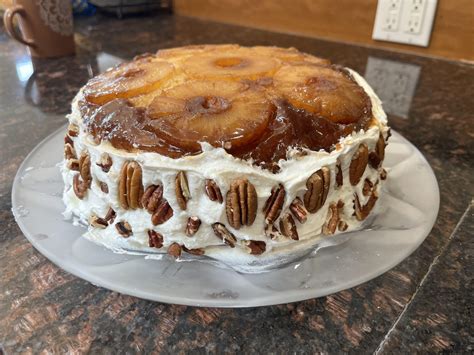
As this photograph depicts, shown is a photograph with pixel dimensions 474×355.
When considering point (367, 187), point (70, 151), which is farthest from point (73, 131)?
point (367, 187)

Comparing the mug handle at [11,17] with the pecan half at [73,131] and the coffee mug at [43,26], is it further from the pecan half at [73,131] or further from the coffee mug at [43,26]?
the pecan half at [73,131]

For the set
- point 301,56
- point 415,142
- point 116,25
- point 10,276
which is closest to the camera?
point 10,276

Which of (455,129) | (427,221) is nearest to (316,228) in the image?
(427,221)

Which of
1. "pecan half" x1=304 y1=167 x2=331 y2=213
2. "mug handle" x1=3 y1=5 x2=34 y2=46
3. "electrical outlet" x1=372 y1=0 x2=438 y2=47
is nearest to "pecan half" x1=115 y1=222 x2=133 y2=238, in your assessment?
"pecan half" x1=304 y1=167 x2=331 y2=213

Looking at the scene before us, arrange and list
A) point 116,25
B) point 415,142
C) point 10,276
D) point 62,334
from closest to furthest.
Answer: point 62,334 → point 10,276 → point 415,142 → point 116,25

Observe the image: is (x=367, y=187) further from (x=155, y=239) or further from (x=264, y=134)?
(x=155, y=239)

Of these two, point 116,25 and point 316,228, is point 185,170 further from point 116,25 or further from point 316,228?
point 116,25

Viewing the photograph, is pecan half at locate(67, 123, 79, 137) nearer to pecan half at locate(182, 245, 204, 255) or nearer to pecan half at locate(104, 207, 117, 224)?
pecan half at locate(104, 207, 117, 224)
